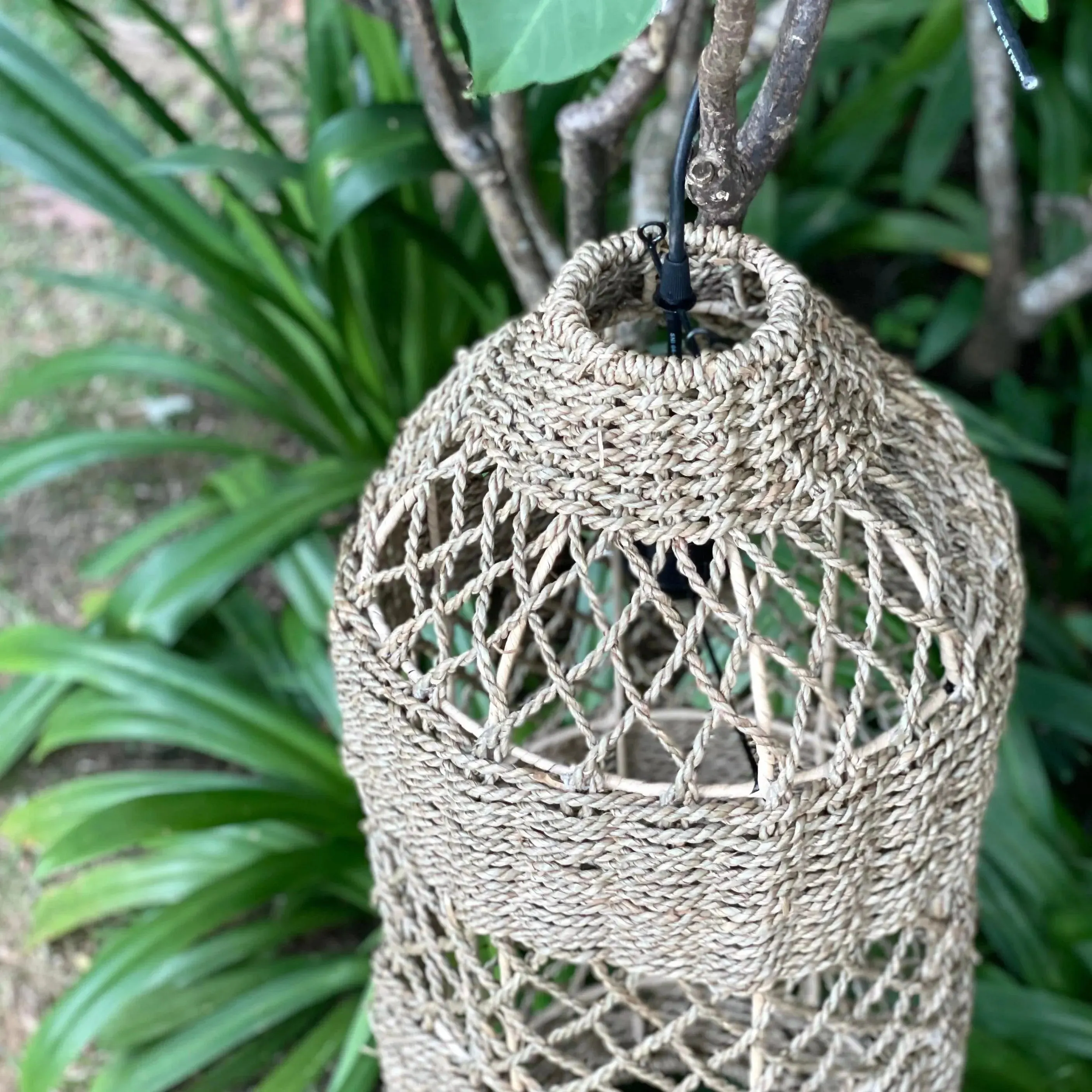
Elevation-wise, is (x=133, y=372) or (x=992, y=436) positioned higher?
(x=133, y=372)

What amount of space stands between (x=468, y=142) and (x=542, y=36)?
16.1 inches

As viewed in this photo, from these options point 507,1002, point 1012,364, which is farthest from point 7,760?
point 1012,364

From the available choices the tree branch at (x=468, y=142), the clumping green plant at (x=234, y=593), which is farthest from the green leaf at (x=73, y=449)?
the tree branch at (x=468, y=142)

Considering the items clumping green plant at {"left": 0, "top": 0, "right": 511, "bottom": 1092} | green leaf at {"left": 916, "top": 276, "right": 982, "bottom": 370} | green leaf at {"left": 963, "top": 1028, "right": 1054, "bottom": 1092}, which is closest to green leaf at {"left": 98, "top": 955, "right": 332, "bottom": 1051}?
clumping green plant at {"left": 0, "top": 0, "right": 511, "bottom": 1092}

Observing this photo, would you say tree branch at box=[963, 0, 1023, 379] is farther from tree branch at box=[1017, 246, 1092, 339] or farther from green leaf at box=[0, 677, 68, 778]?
green leaf at box=[0, 677, 68, 778]

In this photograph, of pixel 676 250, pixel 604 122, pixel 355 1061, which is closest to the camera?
pixel 676 250

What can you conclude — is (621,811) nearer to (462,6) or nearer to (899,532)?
(899,532)

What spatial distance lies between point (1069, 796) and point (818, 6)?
3.54ft

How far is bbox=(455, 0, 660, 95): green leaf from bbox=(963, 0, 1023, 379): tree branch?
901mm

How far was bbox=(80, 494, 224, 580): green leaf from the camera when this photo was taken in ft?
4.27

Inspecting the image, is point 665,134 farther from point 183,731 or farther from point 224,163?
point 183,731

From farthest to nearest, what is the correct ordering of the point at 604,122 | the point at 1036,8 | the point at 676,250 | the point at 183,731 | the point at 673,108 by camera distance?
the point at 183,731 → the point at 673,108 → the point at 604,122 → the point at 676,250 → the point at 1036,8

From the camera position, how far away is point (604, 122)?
0.75 metres

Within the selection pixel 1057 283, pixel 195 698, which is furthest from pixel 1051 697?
pixel 195 698
